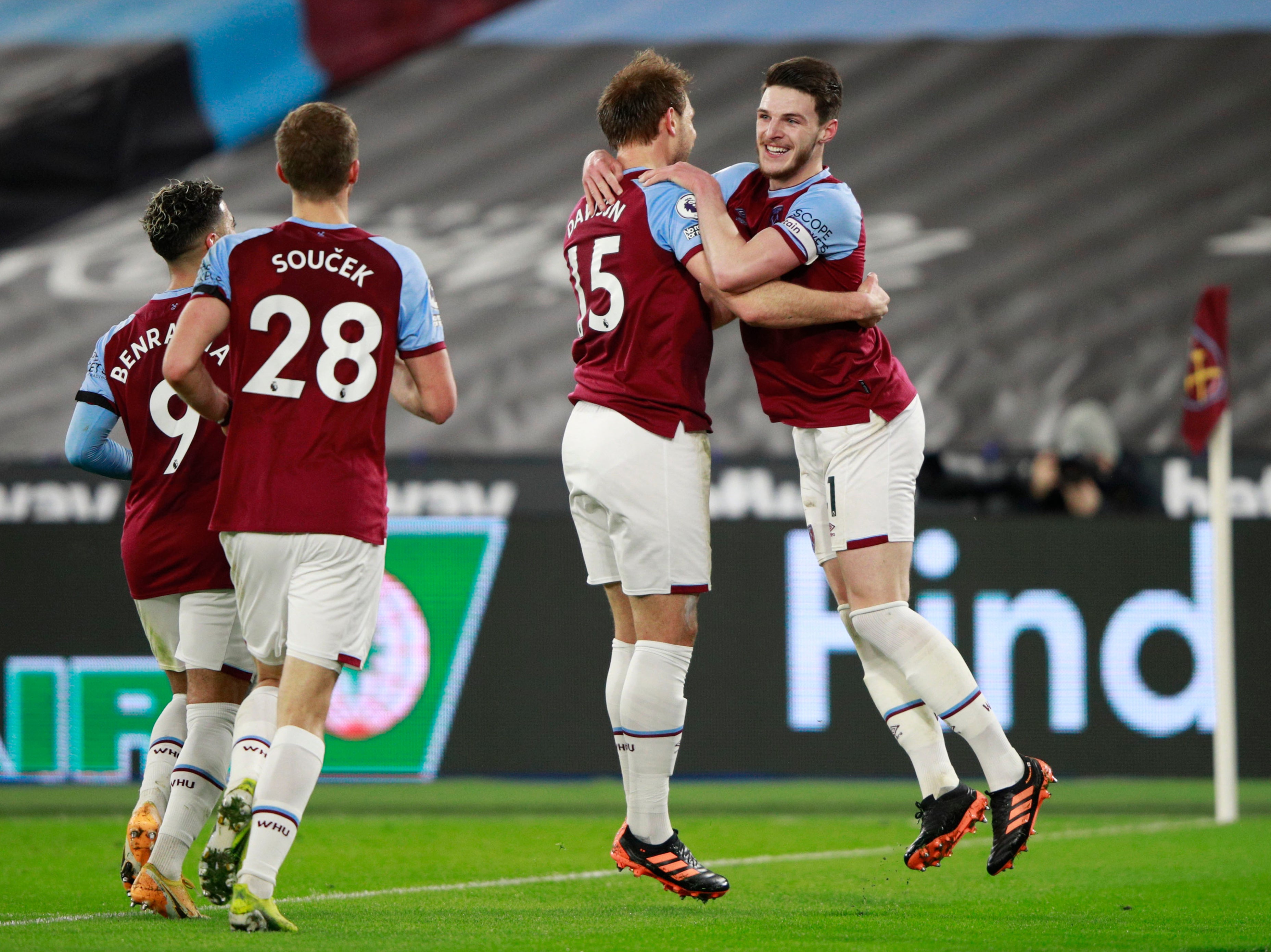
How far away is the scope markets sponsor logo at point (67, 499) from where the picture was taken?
7848 mm

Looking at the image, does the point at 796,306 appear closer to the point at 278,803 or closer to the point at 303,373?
the point at 303,373

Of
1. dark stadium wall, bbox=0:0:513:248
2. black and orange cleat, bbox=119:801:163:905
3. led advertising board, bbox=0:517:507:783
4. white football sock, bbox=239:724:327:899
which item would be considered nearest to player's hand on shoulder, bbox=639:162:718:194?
white football sock, bbox=239:724:327:899

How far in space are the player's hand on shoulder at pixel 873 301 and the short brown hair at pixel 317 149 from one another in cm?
141

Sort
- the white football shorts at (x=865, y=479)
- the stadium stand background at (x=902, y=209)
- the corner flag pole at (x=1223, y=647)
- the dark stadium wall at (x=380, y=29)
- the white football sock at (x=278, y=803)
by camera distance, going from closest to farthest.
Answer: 1. the white football sock at (x=278, y=803)
2. the white football shorts at (x=865, y=479)
3. the corner flag pole at (x=1223, y=647)
4. the stadium stand background at (x=902, y=209)
5. the dark stadium wall at (x=380, y=29)

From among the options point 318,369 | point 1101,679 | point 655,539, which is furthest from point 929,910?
point 1101,679

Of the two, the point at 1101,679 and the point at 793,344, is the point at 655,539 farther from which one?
the point at 1101,679

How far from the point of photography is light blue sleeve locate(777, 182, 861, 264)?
14.3 feet

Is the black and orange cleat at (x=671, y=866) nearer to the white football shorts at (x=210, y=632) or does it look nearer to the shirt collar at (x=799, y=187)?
the white football shorts at (x=210, y=632)

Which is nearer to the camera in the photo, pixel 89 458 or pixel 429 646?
pixel 89 458

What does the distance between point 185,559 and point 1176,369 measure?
314 inches

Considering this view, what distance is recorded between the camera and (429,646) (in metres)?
7.59

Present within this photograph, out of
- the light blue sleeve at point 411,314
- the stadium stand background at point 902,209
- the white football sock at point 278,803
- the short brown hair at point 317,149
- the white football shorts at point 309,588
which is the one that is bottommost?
the white football sock at point 278,803

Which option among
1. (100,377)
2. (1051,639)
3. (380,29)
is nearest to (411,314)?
(100,377)

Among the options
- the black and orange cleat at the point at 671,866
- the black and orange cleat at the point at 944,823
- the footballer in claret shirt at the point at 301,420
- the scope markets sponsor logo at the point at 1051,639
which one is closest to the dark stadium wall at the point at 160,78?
the scope markets sponsor logo at the point at 1051,639
